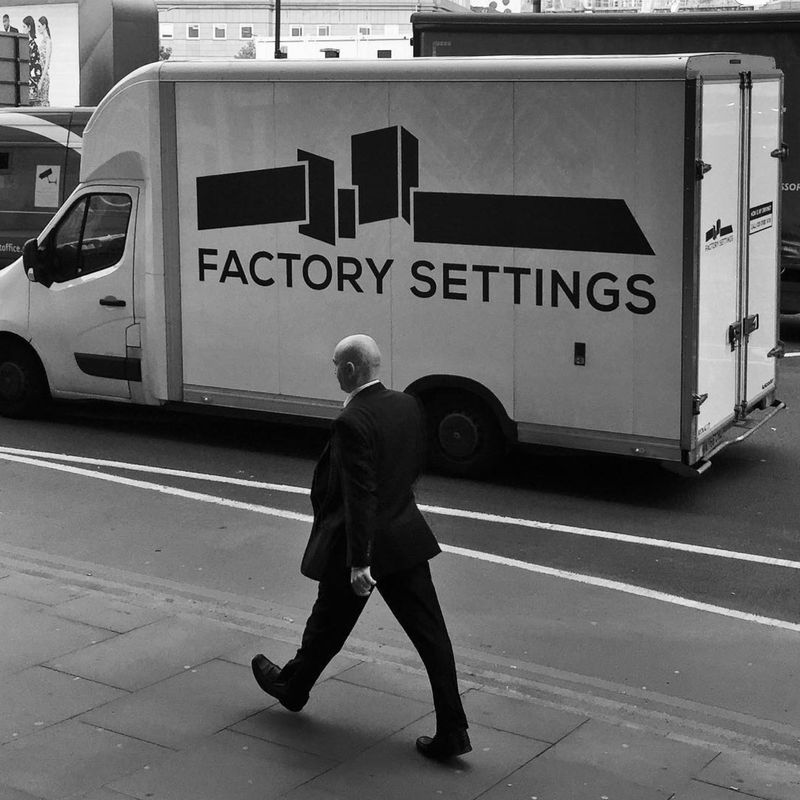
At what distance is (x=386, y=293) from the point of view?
1102 cm

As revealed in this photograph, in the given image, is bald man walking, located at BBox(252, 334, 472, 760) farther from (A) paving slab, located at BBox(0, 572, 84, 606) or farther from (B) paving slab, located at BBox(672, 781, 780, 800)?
(A) paving slab, located at BBox(0, 572, 84, 606)

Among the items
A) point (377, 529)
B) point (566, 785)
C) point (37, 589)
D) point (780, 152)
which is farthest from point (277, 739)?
point (780, 152)

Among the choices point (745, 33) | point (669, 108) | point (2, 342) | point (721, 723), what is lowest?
point (721, 723)

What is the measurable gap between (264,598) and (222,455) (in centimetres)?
394

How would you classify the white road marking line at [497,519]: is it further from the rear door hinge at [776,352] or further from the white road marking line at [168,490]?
the rear door hinge at [776,352]

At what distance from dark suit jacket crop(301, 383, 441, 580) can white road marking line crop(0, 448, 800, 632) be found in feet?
8.77

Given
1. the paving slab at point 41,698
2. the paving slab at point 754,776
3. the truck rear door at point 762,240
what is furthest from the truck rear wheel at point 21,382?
the paving slab at point 754,776

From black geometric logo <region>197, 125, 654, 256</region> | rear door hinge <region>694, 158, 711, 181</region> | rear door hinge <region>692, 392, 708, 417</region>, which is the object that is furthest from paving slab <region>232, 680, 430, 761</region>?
rear door hinge <region>694, 158, 711, 181</region>

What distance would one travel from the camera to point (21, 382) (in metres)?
13.1

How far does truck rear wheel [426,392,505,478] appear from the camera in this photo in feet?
35.9

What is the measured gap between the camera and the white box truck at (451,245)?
9.93 m

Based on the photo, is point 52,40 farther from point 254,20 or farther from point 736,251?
point 254,20

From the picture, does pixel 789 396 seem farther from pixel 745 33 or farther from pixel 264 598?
pixel 264 598

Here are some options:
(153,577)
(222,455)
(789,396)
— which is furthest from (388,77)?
(789,396)
